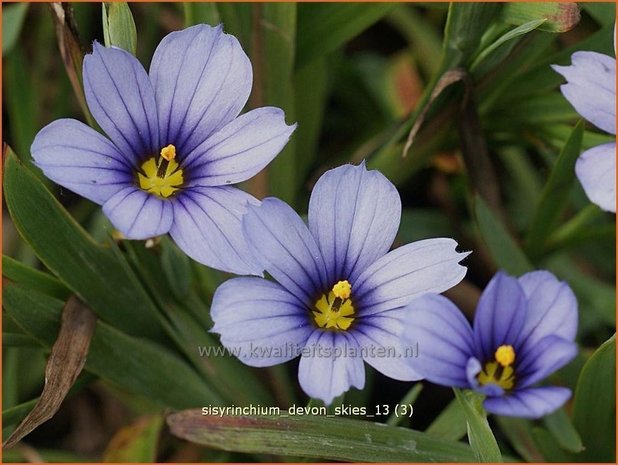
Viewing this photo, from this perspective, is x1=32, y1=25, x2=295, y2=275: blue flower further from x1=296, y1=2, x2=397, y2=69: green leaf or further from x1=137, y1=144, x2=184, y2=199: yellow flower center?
x1=296, y1=2, x2=397, y2=69: green leaf

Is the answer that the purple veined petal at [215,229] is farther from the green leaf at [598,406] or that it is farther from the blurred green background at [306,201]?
the green leaf at [598,406]

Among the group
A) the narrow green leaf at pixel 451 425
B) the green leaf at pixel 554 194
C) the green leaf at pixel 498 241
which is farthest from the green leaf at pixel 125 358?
the green leaf at pixel 554 194

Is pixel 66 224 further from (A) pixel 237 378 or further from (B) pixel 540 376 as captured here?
(B) pixel 540 376

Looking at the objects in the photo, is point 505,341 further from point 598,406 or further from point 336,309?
point 598,406

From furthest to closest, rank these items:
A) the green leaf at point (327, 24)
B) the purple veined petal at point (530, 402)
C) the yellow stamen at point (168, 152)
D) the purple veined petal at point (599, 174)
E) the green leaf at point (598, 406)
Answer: the green leaf at point (327, 24), the green leaf at point (598, 406), the yellow stamen at point (168, 152), the purple veined petal at point (599, 174), the purple veined petal at point (530, 402)

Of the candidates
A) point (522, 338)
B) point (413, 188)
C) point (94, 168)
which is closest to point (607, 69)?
point (522, 338)

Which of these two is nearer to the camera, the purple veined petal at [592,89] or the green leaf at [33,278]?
the purple veined petal at [592,89]

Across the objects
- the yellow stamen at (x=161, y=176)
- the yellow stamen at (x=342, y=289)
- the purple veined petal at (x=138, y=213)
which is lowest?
the yellow stamen at (x=342, y=289)
